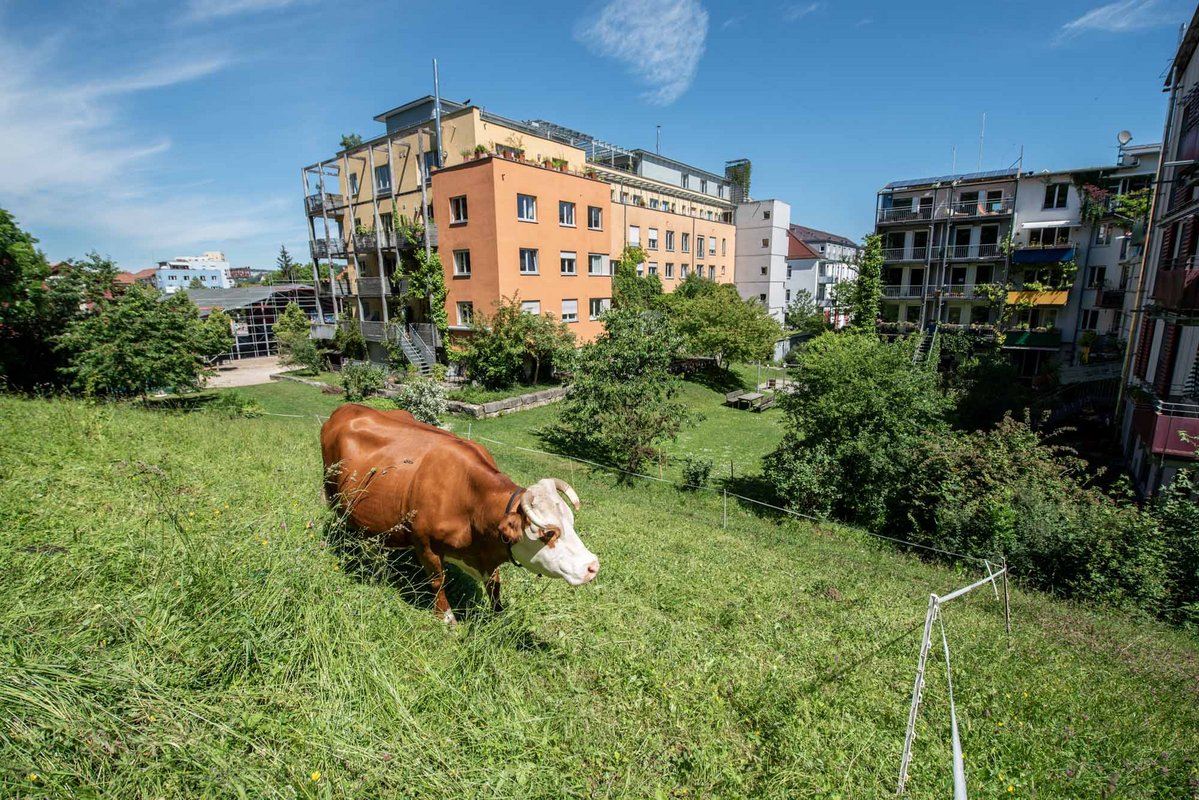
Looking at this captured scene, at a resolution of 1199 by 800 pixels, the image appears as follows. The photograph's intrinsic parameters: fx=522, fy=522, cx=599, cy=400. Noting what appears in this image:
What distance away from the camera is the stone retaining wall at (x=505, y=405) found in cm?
2430

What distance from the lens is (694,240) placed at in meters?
49.2

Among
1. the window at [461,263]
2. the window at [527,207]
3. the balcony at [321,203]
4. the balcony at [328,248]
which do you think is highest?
the balcony at [321,203]

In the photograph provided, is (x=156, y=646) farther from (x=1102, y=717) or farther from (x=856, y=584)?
(x=856, y=584)

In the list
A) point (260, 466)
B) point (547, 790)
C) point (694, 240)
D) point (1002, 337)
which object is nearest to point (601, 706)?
point (547, 790)

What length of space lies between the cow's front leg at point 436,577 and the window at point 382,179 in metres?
34.1

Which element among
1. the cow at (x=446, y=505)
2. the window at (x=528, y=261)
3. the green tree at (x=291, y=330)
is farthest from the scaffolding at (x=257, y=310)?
the cow at (x=446, y=505)

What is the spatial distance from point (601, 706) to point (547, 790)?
45.1 inches

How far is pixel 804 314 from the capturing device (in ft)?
199

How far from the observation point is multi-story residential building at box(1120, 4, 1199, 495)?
12.7 m

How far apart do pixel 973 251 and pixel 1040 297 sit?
17.4 ft

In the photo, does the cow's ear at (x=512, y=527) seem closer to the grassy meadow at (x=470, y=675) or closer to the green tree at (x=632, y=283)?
the grassy meadow at (x=470, y=675)

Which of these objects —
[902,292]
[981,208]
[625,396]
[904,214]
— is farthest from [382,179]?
[981,208]

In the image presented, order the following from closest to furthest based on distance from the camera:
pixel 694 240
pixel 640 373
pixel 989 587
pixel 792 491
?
pixel 989 587, pixel 792 491, pixel 640 373, pixel 694 240

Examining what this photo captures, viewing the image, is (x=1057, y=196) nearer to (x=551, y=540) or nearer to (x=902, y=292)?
(x=902, y=292)
